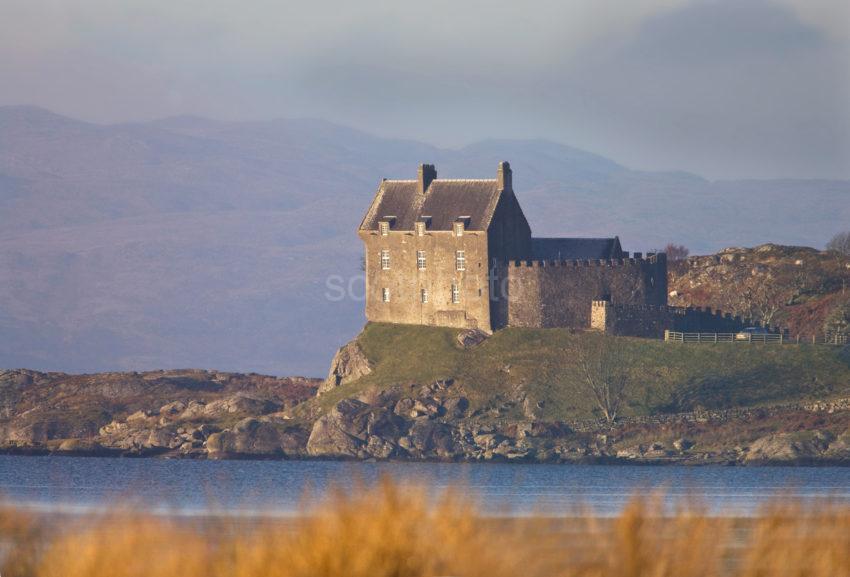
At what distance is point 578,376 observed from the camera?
8700 cm

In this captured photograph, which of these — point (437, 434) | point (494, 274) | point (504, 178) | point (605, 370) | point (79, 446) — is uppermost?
point (504, 178)

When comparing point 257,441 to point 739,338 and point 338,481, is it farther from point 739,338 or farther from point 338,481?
point 338,481

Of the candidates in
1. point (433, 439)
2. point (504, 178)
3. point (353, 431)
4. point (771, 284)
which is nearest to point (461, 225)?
point (504, 178)

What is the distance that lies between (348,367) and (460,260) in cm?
896

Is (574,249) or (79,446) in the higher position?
(574,249)

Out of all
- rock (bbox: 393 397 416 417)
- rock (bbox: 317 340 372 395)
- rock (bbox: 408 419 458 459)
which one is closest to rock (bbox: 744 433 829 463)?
rock (bbox: 408 419 458 459)

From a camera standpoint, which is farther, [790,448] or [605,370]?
[605,370]

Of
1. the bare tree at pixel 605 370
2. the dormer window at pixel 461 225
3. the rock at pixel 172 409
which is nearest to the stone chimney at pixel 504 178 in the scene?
the dormer window at pixel 461 225

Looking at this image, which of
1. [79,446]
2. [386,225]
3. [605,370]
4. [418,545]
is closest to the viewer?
[418,545]

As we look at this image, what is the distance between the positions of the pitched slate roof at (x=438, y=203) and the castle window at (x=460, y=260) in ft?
4.81

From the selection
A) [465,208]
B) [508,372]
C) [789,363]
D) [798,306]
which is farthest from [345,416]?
[798,306]

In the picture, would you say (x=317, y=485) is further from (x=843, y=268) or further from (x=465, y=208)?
(x=843, y=268)

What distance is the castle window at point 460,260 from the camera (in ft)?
301

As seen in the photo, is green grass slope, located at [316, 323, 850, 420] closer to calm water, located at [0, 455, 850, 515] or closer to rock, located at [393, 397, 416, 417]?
rock, located at [393, 397, 416, 417]
